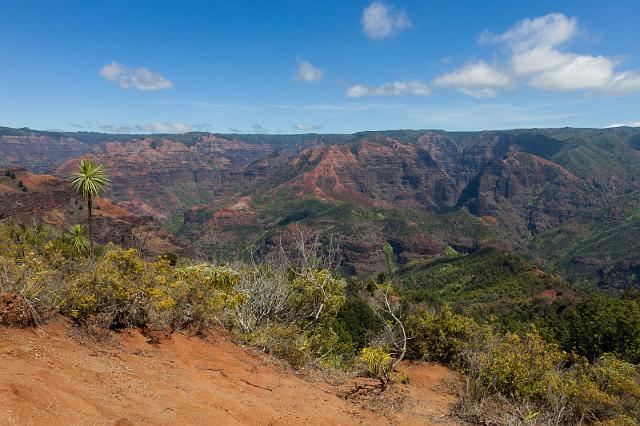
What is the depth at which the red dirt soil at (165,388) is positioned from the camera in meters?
8.98

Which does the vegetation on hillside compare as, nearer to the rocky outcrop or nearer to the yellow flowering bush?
the yellow flowering bush

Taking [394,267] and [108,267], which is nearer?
[108,267]

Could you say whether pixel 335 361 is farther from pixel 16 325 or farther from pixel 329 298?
pixel 16 325

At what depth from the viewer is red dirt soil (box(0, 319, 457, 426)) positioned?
8.98 metres

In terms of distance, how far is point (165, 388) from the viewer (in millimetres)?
11320

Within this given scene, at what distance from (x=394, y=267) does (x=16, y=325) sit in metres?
173

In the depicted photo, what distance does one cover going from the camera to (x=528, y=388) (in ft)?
49.8

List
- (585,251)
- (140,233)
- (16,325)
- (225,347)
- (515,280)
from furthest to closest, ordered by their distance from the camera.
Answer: (585,251) → (140,233) → (515,280) → (225,347) → (16,325)

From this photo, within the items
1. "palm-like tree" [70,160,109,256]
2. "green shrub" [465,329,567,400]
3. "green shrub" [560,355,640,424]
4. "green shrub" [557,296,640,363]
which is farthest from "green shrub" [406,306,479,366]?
"palm-like tree" [70,160,109,256]

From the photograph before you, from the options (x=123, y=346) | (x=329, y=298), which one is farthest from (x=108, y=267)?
(x=329, y=298)

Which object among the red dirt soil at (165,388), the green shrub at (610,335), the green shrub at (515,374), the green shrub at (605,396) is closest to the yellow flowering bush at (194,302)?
the red dirt soil at (165,388)

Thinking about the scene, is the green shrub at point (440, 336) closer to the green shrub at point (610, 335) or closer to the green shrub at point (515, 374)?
the green shrub at point (515, 374)

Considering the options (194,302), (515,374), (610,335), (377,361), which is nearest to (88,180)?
(194,302)

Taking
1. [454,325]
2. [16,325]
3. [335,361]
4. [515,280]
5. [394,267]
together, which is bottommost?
[394,267]
